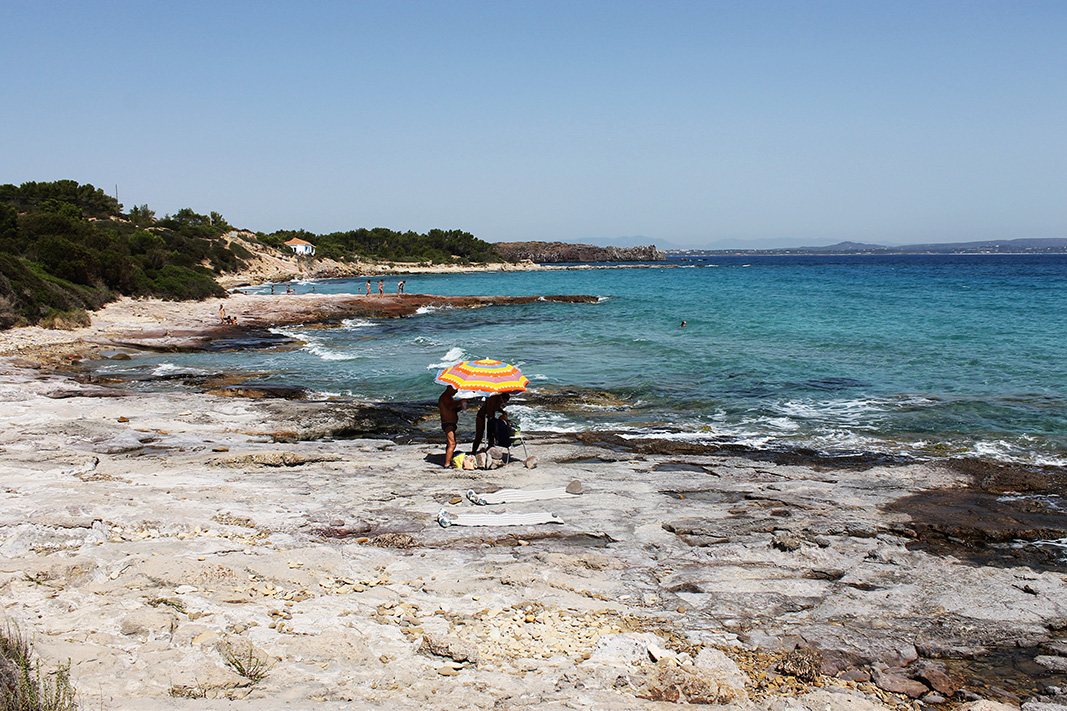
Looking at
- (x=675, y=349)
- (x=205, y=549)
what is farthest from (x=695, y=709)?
(x=675, y=349)

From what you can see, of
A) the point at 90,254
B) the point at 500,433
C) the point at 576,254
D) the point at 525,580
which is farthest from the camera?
the point at 576,254

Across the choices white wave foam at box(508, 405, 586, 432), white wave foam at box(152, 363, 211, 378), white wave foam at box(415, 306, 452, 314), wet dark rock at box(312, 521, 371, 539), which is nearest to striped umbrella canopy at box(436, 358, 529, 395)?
wet dark rock at box(312, 521, 371, 539)

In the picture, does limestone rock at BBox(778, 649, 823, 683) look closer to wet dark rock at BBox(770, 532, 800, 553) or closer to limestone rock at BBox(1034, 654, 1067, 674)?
limestone rock at BBox(1034, 654, 1067, 674)

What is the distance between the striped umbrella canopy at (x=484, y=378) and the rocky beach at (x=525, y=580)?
1.22 meters

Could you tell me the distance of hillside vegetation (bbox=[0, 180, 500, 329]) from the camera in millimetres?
24188

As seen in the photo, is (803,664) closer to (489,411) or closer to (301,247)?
(489,411)

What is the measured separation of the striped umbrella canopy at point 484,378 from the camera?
32.1 ft

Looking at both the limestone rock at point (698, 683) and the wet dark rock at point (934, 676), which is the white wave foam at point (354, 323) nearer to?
the limestone rock at point (698, 683)

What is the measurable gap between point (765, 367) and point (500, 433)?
12.5 m

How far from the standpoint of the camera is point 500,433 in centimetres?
1038

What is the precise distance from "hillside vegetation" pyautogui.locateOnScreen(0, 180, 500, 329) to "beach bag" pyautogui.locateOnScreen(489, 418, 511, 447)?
780 inches

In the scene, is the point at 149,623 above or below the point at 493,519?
above

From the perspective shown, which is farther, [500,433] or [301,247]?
[301,247]

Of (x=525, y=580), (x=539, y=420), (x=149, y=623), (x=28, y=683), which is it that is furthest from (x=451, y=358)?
(x=28, y=683)
